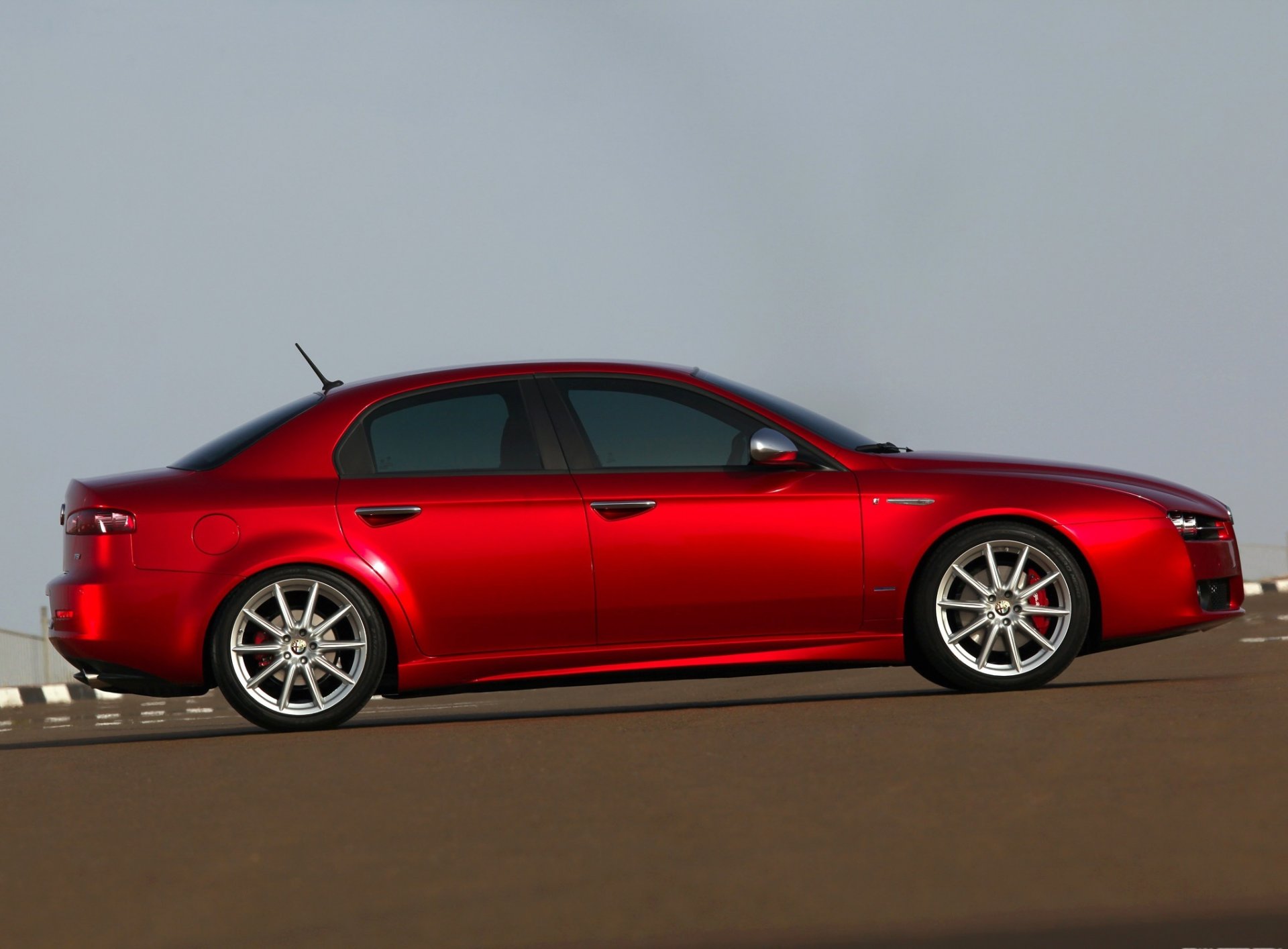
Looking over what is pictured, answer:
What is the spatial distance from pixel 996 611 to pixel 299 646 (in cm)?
307

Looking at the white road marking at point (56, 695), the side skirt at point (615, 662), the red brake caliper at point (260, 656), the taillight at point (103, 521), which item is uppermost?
the taillight at point (103, 521)

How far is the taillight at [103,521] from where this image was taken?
7.87m

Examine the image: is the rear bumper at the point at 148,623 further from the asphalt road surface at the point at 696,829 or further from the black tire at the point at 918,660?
the black tire at the point at 918,660

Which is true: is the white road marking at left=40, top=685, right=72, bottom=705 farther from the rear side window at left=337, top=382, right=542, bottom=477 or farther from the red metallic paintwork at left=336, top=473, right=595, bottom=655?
the red metallic paintwork at left=336, top=473, right=595, bottom=655

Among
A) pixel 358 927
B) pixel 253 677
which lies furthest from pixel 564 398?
pixel 358 927

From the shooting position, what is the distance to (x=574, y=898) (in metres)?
3.95

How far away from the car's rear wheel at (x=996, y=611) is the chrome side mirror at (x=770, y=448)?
82cm

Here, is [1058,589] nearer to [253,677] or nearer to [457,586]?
[457,586]

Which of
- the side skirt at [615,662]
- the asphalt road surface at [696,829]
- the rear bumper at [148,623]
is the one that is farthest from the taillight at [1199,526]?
the rear bumper at [148,623]

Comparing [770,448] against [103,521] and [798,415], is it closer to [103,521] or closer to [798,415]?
[798,415]

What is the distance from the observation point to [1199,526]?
838 cm

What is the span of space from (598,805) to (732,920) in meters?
1.54

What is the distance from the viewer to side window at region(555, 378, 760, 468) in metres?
8.06

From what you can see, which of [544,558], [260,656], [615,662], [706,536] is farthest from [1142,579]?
[260,656]
